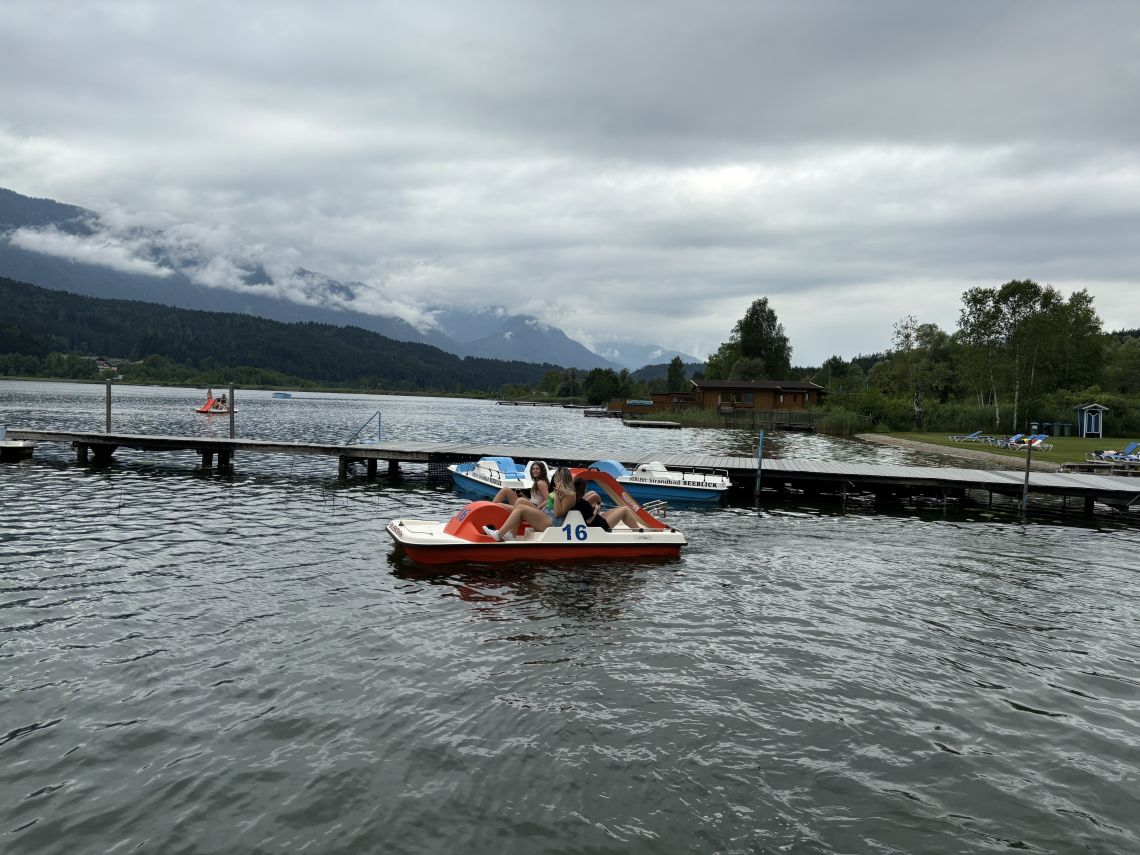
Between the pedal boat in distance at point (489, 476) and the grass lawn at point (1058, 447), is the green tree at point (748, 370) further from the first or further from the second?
the pedal boat in distance at point (489, 476)

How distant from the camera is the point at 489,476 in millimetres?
27062

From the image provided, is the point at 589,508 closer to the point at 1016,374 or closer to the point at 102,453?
the point at 102,453

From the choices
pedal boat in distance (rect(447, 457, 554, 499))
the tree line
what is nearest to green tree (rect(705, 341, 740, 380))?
the tree line

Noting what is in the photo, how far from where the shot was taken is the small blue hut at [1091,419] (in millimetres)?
56594

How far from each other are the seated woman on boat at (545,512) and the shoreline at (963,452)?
26547mm

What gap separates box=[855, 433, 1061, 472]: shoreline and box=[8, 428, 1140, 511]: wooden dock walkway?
5.38m

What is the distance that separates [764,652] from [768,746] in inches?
115

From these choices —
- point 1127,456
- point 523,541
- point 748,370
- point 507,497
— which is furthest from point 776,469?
point 748,370

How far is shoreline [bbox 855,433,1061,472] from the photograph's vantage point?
36.7m

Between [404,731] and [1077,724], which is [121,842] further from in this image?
[1077,724]

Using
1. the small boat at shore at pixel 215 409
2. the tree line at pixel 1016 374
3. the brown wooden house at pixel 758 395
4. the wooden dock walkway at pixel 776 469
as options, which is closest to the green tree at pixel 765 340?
the brown wooden house at pixel 758 395

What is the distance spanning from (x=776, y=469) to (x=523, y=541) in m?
15.9

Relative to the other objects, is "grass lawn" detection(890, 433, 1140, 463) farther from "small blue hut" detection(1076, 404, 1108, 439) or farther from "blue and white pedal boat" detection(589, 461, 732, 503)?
"blue and white pedal boat" detection(589, 461, 732, 503)

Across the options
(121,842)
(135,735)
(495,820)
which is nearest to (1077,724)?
(495,820)
